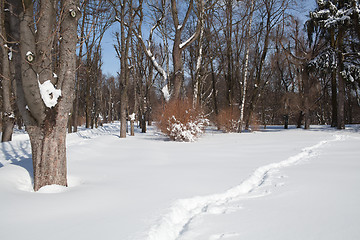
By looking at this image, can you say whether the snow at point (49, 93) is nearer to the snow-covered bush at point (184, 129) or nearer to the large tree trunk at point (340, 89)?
the snow-covered bush at point (184, 129)

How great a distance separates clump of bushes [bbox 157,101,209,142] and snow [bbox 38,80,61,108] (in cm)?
717

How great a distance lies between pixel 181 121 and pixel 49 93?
24.4 ft

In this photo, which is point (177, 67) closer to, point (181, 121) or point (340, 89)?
point (181, 121)

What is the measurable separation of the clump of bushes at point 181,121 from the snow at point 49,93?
7170mm

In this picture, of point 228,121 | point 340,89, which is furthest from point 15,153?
point 340,89

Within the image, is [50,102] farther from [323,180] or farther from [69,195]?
[323,180]

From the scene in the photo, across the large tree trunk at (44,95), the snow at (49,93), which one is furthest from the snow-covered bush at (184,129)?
the snow at (49,93)

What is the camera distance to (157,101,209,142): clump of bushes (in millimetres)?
10406

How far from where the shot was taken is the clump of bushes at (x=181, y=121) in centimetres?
1041

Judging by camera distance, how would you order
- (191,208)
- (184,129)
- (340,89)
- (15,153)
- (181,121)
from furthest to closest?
1. (340,89)
2. (181,121)
3. (184,129)
4. (15,153)
5. (191,208)

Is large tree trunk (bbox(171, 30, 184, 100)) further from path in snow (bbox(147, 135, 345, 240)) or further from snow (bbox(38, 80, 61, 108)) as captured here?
snow (bbox(38, 80, 61, 108))

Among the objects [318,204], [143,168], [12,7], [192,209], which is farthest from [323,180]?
[12,7]

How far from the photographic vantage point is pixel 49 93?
132 inches

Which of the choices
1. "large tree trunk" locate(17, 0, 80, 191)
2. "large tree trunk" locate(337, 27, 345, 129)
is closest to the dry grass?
"large tree trunk" locate(17, 0, 80, 191)
